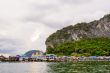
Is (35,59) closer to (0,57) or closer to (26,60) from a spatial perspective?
(26,60)

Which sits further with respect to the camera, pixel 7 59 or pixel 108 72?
pixel 7 59

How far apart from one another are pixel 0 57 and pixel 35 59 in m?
21.5

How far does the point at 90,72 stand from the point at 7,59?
12204 centimetres

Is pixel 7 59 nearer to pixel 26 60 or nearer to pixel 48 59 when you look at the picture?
pixel 26 60

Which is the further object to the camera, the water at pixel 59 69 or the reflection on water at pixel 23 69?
the reflection on water at pixel 23 69

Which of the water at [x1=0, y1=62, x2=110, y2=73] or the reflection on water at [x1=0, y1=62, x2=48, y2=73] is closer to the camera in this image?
the water at [x1=0, y1=62, x2=110, y2=73]

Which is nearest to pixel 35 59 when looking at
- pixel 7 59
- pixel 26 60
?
pixel 26 60

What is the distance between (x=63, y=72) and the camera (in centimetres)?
7356

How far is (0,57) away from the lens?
190000 mm

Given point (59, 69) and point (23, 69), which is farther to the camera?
point (23, 69)

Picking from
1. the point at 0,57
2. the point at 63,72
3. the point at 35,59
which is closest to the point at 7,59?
the point at 0,57

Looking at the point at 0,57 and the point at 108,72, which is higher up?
the point at 0,57

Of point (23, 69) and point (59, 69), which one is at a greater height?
point (23, 69)

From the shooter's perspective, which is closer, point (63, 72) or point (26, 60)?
point (63, 72)
